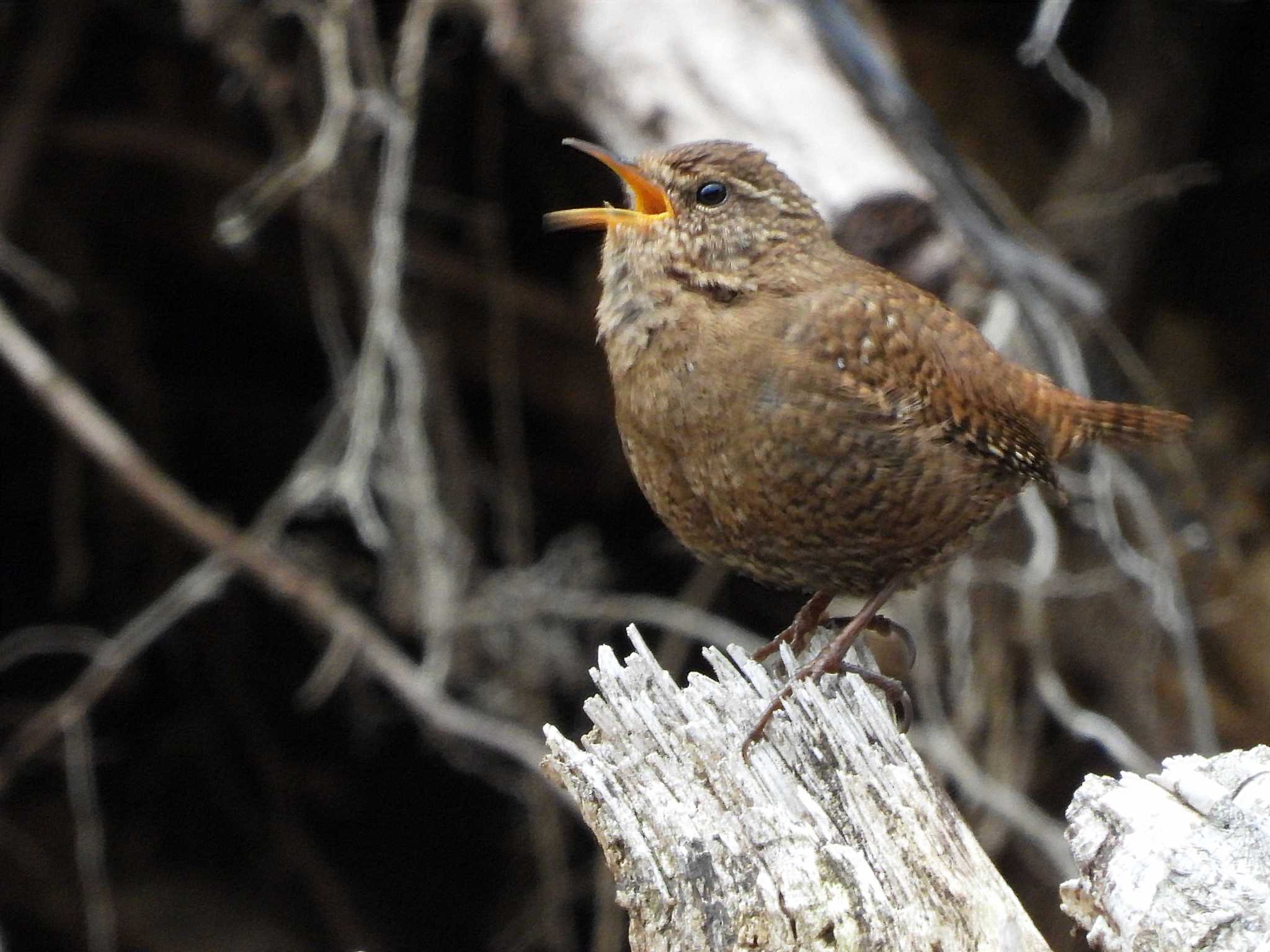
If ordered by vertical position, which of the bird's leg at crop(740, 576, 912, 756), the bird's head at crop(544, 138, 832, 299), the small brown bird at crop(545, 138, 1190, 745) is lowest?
the bird's leg at crop(740, 576, 912, 756)

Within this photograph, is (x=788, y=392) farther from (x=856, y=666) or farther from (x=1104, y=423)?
(x=1104, y=423)

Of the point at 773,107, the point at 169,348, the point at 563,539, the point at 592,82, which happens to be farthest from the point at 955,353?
the point at 169,348

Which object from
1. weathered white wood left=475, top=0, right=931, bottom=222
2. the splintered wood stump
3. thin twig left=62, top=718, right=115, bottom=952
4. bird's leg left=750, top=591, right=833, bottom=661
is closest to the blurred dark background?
thin twig left=62, top=718, right=115, bottom=952

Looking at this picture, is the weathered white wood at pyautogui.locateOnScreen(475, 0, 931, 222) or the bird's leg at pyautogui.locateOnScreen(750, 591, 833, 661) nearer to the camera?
the bird's leg at pyautogui.locateOnScreen(750, 591, 833, 661)

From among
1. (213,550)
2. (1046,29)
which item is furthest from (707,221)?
(213,550)

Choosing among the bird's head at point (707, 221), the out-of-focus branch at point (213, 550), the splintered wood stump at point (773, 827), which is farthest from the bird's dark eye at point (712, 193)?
the out-of-focus branch at point (213, 550)

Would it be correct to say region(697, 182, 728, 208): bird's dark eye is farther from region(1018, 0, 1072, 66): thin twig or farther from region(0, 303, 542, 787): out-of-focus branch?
region(0, 303, 542, 787): out-of-focus branch

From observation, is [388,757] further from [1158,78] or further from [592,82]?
[1158,78]
